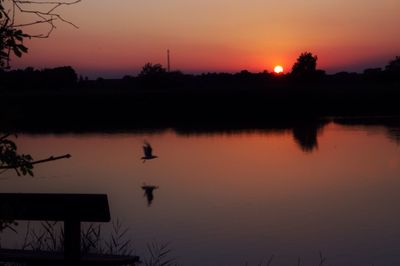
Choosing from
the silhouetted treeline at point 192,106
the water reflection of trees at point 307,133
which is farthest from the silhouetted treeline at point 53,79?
the water reflection of trees at point 307,133

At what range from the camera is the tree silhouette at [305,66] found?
86.9 metres

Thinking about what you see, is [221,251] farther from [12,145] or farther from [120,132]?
[120,132]

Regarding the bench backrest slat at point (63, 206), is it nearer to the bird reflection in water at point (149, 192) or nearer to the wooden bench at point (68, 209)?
the wooden bench at point (68, 209)

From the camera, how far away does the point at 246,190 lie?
679 inches

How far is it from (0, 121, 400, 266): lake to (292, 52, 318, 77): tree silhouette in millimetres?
53709

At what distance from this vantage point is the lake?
10672 millimetres

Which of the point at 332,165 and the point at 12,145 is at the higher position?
the point at 12,145

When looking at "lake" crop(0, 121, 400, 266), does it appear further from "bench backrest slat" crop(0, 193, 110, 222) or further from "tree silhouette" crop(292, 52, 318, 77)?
"tree silhouette" crop(292, 52, 318, 77)

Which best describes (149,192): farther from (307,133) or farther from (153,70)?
(153,70)

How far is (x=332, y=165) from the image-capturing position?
22.5 m

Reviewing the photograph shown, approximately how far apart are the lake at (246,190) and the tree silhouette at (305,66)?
2115 inches

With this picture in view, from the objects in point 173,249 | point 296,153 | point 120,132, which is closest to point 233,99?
point 120,132

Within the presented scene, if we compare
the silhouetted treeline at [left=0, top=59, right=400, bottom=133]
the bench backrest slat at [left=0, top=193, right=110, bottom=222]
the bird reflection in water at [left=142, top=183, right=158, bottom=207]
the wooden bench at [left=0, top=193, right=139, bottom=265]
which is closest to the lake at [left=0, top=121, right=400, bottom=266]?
the bird reflection in water at [left=142, top=183, right=158, bottom=207]

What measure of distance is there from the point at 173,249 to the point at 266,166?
489 inches
